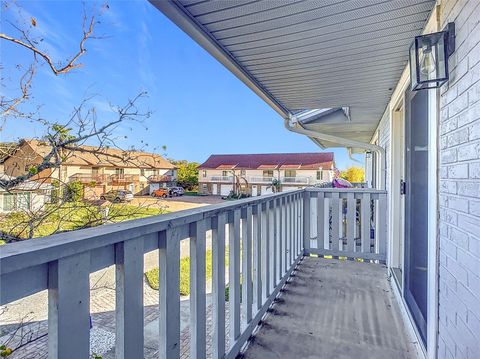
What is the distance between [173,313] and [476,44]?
5.22ft

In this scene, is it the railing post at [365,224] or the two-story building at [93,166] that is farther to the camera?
the railing post at [365,224]

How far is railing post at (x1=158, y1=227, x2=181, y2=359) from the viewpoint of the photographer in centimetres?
108

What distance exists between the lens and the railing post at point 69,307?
0.68 metres

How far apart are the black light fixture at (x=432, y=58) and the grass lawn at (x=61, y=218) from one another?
10.4 feet

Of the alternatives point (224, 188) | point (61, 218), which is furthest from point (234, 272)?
point (224, 188)

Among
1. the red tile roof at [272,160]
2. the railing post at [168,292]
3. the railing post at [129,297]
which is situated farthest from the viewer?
the red tile roof at [272,160]

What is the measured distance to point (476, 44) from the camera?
110cm

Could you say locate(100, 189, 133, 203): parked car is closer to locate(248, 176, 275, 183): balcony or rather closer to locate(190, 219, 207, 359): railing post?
locate(190, 219, 207, 359): railing post

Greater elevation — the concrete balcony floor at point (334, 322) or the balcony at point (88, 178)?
the balcony at point (88, 178)

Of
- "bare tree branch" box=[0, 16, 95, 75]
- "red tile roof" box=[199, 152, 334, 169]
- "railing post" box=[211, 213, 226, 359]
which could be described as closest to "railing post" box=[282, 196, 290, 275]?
"railing post" box=[211, 213, 226, 359]

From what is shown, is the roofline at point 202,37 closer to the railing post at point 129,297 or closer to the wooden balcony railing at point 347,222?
the railing post at point 129,297

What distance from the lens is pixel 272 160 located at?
90.1 feet

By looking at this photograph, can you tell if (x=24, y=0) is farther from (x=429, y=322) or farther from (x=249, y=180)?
(x=249, y=180)

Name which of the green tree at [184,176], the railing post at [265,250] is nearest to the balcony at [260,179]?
the green tree at [184,176]
